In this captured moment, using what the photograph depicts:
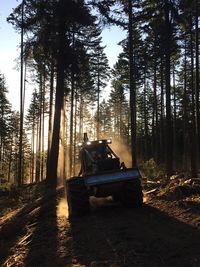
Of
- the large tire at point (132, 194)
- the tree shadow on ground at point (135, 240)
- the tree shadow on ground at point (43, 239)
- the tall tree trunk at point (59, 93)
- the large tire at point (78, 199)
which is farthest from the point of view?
the tall tree trunk at point (59, 93)

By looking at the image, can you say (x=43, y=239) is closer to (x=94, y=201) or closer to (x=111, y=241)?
(x=111, y=241)

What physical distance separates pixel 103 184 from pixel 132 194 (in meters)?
1.22

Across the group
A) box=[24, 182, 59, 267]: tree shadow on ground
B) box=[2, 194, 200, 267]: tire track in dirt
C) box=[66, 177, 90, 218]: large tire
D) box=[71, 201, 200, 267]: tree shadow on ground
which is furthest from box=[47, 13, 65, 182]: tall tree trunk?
box=[71, 201, 200, 267]: tree shadow on ground

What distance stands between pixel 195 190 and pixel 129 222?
3.72 metres

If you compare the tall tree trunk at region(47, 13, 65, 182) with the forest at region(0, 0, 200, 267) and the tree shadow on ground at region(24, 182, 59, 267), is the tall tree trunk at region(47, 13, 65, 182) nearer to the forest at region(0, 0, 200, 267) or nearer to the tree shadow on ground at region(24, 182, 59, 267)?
the forest at region(0, 0, 200, 267)

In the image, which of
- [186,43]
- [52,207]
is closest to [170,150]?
[52,207]

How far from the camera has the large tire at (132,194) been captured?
13.5 metres

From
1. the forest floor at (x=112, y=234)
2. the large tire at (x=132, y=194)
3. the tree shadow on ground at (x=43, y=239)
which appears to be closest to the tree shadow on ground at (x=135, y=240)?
the forest floor at (x=112, y=234)

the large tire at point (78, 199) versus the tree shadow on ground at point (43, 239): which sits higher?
Answer: the large tire at point (78, 199)

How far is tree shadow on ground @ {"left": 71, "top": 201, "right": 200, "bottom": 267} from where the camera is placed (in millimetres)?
7977

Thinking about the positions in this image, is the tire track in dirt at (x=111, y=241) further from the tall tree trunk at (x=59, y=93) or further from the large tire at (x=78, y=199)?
the tall tree trunk at (x=59, y=93)

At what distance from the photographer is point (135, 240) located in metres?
9.33

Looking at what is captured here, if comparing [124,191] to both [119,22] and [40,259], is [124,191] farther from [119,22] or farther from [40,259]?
[119,22]

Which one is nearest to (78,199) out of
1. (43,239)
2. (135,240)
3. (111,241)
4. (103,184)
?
(103,184)
